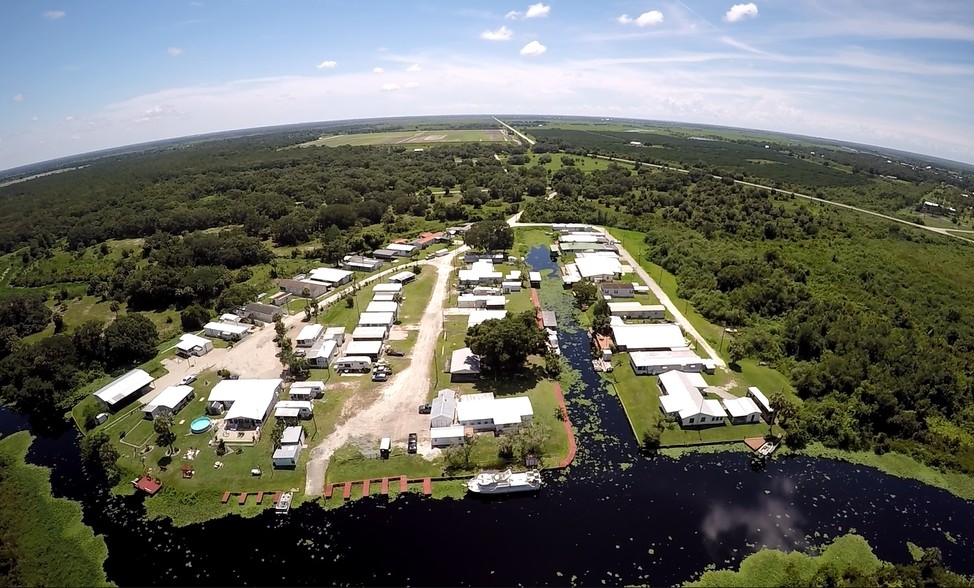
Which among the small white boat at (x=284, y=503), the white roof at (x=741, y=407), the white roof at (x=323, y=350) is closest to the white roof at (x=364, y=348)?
the white roof at (x=323, y=350)

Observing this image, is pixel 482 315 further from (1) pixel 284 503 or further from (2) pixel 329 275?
(1) pixel 284 503

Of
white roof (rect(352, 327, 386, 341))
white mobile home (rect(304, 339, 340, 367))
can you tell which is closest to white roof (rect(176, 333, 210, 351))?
white mobile home (rect(304, 339, 340, 367))

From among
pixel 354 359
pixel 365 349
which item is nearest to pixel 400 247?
pixel 365 349

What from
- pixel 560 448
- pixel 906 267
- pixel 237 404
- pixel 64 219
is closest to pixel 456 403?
pixel 560 448

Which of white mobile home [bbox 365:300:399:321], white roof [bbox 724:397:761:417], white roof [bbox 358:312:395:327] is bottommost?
white roof [bbox 724:397:761:417]

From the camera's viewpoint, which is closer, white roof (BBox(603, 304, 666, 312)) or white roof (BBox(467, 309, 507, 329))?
white roof (BBox(467, 309, 507, 329))

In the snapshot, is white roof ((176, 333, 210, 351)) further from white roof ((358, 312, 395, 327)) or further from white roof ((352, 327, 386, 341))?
white roof ((358, 312, 395, 327))

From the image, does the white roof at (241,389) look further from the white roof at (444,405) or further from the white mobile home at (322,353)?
the white roof at (444,405)
